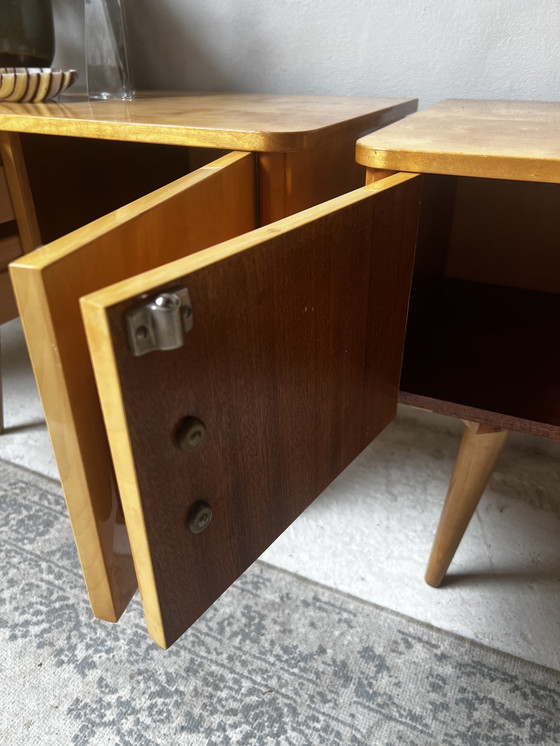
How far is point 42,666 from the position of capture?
0.70 metres

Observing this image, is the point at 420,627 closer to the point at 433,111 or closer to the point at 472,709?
the point at 472,709

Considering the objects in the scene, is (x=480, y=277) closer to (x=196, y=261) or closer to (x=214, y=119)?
(x=214, y=119)

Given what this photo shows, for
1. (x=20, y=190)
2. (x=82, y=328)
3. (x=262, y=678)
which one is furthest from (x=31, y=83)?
(x=262, y=678)

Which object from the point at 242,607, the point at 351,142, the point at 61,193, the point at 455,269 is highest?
the point at 351,142

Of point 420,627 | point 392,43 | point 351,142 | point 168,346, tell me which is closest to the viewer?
point 168,346

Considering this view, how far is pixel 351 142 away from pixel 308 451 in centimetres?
A: 38

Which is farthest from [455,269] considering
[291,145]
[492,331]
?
[291,145]

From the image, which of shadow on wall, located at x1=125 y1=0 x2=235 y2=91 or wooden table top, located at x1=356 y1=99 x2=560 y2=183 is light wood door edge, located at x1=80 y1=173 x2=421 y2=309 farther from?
shadow on wall, located at x1=125 y1=0 x2=235 y2=91

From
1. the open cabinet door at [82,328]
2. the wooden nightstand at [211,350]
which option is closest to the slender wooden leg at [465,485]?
the wooden nightstand at [211,350]

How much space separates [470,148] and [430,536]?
61cm

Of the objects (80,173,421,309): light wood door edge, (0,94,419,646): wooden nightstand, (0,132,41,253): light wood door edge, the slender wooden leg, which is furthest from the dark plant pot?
the slender wooden leg

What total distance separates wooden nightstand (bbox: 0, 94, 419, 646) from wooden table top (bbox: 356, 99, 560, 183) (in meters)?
0.02

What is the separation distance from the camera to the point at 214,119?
60cm

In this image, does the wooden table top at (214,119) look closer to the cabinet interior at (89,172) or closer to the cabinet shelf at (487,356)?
the cabinet interior at (89,172)
